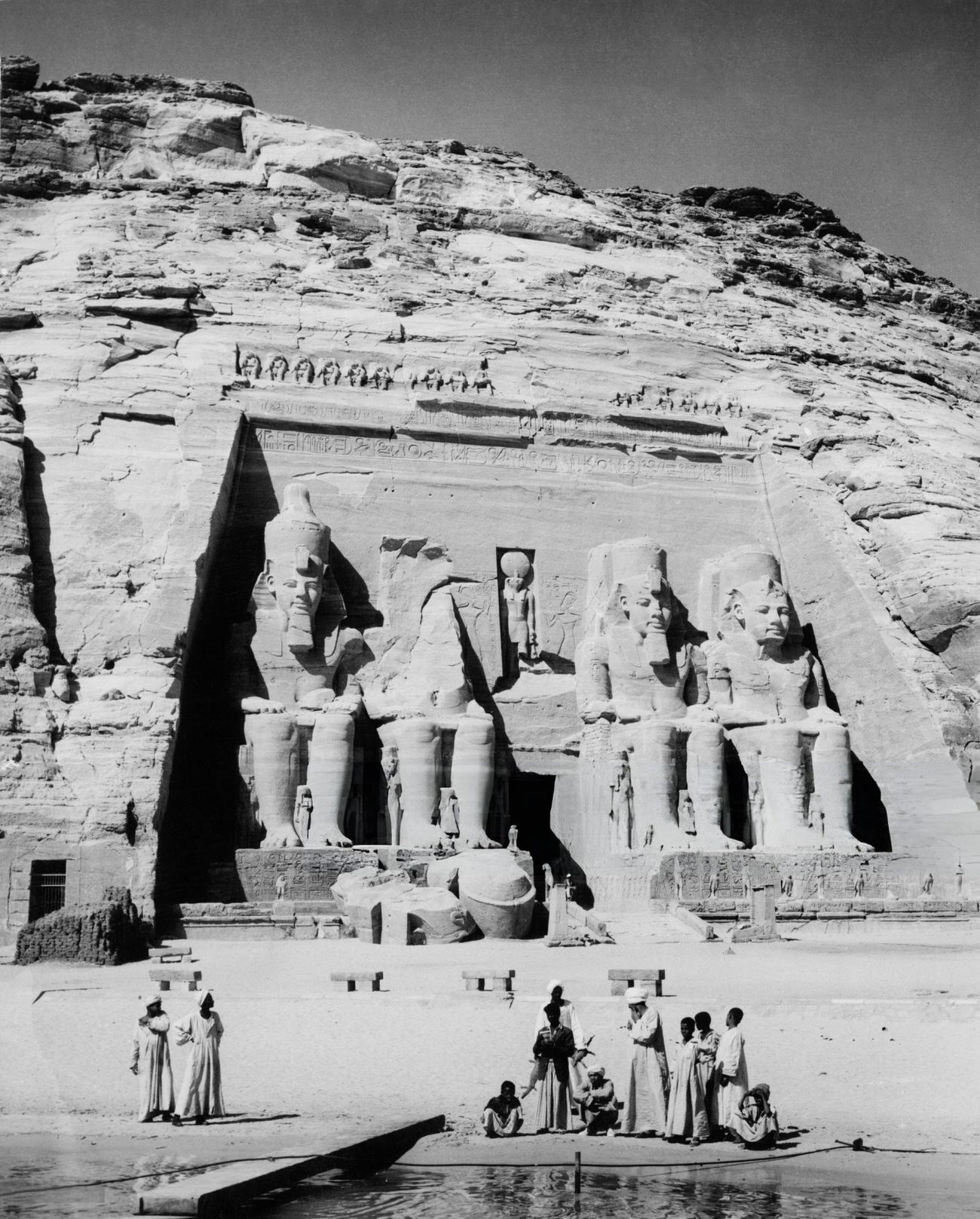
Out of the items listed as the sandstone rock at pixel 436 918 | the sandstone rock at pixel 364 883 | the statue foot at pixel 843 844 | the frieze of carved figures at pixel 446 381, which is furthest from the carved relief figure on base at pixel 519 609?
the sandstone rock at pixel 436 918

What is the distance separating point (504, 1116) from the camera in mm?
7895

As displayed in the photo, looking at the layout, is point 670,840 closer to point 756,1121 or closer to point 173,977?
point 173,977

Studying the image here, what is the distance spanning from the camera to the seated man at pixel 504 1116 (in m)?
7.85

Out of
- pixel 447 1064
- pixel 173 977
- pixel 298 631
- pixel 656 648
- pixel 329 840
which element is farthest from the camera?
pixel 656 648

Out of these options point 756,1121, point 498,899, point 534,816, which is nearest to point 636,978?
point 756,1121

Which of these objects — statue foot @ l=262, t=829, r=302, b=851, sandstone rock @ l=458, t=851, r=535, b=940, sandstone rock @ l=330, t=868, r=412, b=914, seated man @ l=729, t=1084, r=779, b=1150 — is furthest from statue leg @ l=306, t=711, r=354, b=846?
seated man @ l=729, t=1084, r=779, b=1150

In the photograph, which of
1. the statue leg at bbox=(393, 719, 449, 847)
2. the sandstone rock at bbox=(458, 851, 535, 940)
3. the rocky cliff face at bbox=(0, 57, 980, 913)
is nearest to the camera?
the sandstone rock at bbox=(458, 851, 535, 940)

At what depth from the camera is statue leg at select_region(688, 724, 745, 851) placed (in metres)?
17.7

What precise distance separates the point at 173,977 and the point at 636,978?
3.16m

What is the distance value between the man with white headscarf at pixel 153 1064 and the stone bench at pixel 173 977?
1.91 meters

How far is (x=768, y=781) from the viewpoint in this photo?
18.1 meters

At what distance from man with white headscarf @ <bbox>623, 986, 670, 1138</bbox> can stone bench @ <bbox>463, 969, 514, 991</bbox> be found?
2.06 m

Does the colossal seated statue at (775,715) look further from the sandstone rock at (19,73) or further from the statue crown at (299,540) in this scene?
the sandstone rock at (19,73)

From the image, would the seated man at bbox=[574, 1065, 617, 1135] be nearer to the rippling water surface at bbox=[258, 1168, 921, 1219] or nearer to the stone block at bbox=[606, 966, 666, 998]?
the rippling water surface at bbox=[258, 1168, 921, 1219]
